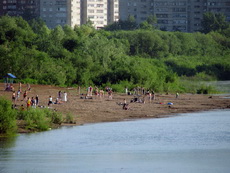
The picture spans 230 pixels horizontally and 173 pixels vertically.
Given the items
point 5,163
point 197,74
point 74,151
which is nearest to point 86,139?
point 74,151

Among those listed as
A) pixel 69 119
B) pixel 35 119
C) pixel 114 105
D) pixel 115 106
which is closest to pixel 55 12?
pixel 114 105

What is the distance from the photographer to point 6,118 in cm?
4228

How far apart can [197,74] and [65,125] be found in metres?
67.1

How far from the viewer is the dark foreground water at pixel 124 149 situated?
35.0 metres

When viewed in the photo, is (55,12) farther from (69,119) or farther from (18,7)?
(69,119)

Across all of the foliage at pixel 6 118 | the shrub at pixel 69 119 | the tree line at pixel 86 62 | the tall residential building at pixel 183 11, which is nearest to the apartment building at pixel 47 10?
the tall residential building at pixel 183 11

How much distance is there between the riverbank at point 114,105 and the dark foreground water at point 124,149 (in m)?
2.83

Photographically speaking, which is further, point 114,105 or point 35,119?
point 114,105

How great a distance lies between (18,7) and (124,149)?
158212 mm

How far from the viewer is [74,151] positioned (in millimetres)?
39688

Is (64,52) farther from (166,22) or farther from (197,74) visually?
(166,22)

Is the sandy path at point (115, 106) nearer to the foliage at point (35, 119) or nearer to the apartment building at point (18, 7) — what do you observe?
the foliage at point (35, 119)

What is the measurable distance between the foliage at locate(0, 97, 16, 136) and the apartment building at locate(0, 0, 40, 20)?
150 m

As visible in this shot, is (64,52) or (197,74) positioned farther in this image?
(197,74)
